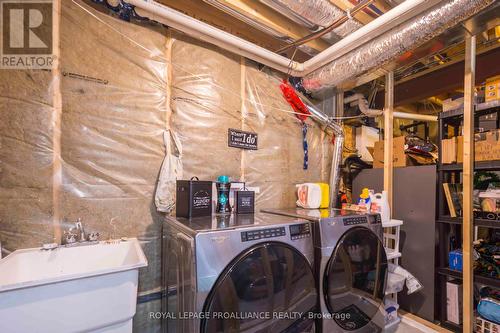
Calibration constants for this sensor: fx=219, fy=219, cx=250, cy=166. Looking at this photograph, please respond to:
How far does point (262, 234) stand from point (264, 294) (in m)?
0.28

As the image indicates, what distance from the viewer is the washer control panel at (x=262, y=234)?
1071mm

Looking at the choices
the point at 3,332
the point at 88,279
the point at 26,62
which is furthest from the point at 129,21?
the point at 3,332

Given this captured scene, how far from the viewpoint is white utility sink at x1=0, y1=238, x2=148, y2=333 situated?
811mm

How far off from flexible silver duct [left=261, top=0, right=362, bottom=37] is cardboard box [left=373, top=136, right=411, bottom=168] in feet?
4.09

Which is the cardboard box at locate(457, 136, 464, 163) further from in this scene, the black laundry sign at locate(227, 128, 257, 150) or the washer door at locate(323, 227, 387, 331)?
the black laundry sign at locate(227, 128, 257, 150)

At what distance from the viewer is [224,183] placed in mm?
1637

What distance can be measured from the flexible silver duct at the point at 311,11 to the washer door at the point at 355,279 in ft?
5.02

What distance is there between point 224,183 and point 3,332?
1.19 meters

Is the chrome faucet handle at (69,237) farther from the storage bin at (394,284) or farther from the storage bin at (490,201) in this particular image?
the storage bin at (490,201)

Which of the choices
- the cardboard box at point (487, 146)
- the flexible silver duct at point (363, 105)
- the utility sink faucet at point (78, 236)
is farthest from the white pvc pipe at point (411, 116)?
the utility sink faucet at point (78, 236)

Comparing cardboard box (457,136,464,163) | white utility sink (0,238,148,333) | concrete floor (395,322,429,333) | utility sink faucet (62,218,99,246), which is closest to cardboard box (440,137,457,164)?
cardboard box (457,136,464,163)

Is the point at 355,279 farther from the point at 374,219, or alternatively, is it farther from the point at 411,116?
the point at 411,116

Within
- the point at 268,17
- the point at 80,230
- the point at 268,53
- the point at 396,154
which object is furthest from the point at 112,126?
the point at 396,154

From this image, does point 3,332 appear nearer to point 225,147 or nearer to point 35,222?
point 35,222
